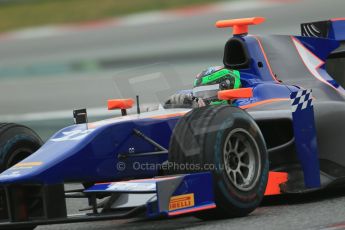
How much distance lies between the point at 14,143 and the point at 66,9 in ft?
34.3

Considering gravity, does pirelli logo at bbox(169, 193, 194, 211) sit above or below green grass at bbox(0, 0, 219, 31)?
below

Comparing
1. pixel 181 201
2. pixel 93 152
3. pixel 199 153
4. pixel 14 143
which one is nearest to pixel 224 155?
pixel 199 153

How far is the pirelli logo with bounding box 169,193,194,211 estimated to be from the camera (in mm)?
6016

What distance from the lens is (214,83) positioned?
313 inches

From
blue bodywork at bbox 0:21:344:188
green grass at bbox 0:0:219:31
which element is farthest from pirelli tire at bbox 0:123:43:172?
green grass at bbox 0:0:219:31

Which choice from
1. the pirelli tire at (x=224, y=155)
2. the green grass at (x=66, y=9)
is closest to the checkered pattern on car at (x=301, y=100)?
the pirelli tire at (x=224, y=155)

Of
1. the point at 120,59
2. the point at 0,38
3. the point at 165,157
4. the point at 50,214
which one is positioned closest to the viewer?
the point at 50,214

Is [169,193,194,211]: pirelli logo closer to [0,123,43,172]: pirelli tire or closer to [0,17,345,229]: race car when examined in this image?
[0,17,345,229]: race car

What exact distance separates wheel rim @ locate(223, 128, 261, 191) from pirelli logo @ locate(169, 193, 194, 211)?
0.49 m

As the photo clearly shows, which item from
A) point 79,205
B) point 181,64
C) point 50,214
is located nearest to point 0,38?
point 181,64

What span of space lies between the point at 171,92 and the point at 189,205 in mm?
1488

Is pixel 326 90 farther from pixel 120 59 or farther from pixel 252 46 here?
pixel 120 59

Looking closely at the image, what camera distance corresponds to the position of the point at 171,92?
7.41 metres

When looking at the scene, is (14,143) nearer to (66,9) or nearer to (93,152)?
(93,152)
